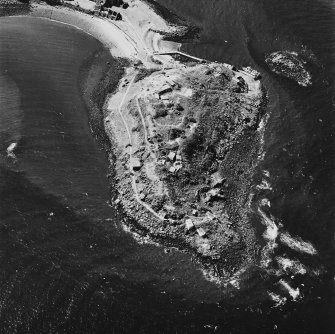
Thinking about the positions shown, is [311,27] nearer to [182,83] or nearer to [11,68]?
[182,83]

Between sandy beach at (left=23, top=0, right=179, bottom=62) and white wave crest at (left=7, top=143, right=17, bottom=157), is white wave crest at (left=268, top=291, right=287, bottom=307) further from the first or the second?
sandy beach at (left=23, top=0, right=179, bottom=62)

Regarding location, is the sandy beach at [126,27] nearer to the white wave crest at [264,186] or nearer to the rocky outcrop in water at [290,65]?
the rocky outcrop in water at [290,65]

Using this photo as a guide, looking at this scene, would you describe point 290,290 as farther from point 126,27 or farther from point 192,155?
point 126,27

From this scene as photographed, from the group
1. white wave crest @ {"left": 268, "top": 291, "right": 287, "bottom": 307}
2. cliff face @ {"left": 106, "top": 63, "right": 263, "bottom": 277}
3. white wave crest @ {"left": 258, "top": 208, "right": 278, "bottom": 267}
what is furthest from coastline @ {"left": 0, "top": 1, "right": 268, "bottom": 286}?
white wave crest @ {"left": 268, "top": 291, "right": 287, "bottom": 307}

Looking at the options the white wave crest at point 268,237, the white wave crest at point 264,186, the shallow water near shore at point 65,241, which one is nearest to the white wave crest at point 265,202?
the white wave crest at point 268,237

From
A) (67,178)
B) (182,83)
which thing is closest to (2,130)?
(67,178)

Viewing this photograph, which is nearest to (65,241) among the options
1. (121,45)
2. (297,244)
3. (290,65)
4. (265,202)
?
(265,202)
